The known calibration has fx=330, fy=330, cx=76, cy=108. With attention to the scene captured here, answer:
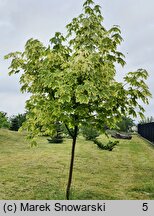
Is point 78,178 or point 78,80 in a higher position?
point 78,80

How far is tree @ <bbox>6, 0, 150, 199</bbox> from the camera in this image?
8.00 metres

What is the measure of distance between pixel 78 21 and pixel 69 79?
253 centimetres

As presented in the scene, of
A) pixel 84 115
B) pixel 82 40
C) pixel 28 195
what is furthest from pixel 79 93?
pixel 28 195

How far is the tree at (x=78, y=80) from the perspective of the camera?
Result: 26.2ft

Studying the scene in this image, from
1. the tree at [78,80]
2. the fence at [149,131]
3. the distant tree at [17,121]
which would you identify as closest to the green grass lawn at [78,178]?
the tree at [78,80]

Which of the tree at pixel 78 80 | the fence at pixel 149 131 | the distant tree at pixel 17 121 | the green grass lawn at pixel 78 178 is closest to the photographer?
the tree at pixel 78 80

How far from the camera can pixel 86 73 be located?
26.2ft

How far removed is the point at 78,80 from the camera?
8250mm

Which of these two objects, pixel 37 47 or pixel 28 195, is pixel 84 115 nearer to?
pixel 37 47

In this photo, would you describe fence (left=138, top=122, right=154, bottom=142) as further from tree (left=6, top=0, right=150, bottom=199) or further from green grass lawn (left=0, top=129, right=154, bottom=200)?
tree (left=6, top=0, right=150, bottom=199)

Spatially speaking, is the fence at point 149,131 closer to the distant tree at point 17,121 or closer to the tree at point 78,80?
the distant tree at point 17,121

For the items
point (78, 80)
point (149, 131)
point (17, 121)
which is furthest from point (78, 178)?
point (17, 121)

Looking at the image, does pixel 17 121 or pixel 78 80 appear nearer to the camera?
pixel 78 80

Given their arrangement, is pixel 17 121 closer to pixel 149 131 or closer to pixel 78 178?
pixel 149 131
